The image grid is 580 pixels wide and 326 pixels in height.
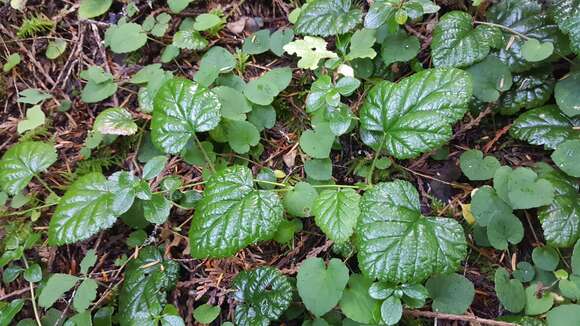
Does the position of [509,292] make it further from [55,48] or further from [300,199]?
[55,48]

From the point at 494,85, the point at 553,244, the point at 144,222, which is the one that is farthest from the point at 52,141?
the point at 553,244

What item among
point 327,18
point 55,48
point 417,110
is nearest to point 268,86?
point 327,18

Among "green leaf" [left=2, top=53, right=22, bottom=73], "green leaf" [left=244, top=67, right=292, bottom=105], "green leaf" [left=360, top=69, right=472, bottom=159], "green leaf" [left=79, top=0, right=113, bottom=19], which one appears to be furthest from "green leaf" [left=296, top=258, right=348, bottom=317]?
"green leaf" [left=2, top=53, right=22, bottom=73]

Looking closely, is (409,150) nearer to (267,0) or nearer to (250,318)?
(250,318)

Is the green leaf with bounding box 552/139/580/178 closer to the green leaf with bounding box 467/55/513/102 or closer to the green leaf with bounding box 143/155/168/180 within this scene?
the green leaf with bounding box 467/55/513/102

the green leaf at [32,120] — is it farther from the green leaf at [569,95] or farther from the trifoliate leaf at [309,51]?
the green leaf at [569,95]

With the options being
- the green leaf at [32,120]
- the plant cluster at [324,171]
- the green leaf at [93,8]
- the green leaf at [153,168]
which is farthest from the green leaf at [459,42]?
the green leaf at [32,120]
